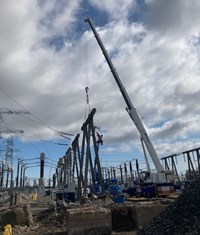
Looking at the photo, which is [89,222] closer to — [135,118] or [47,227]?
[47,227]

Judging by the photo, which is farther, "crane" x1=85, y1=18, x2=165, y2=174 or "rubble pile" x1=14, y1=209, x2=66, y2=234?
"crane" x1=85, y1=18, x2=165, y2=174

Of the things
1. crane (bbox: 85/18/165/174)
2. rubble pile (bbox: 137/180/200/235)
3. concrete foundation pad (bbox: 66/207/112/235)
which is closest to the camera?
rubble pile (bbox: 137/180/200/235)

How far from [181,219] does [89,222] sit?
444cm

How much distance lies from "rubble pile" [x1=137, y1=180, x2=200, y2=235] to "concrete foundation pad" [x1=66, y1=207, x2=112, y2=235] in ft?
9.61

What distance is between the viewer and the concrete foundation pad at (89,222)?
11.5 metres

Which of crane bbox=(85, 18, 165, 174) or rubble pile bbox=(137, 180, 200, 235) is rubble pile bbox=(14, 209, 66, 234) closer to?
rubble pile bbox=(137, 180, 200, 235)

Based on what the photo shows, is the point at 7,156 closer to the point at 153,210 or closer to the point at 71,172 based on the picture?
the point at 71,172

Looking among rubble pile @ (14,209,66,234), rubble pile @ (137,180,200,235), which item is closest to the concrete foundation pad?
rubble pile @ (14,209,66,234)

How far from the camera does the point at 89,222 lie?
11688mm

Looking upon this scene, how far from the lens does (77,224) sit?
11.5m

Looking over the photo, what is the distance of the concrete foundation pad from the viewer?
37.8ft

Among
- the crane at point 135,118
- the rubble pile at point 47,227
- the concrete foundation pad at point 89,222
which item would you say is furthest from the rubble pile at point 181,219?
the crane at point 135,118

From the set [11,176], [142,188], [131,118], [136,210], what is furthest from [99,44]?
[11,176]

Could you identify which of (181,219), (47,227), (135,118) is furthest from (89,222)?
(135,118)
